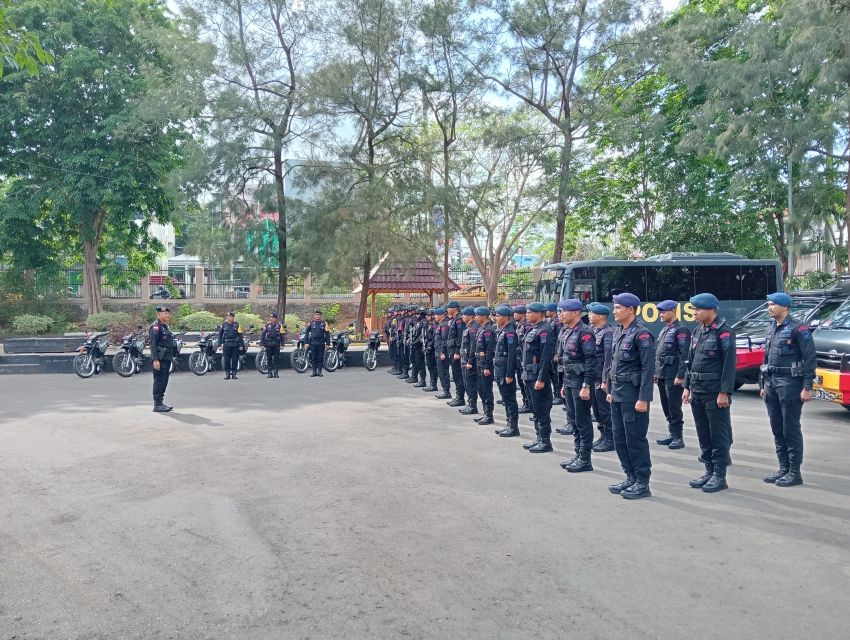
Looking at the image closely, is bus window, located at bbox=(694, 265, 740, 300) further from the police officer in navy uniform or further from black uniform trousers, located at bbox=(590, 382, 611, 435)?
black uniform trousers, located at bbox=(590, 382, 611, 435)

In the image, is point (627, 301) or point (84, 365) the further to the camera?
point (84, 365)

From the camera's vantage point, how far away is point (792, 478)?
22.3 feet

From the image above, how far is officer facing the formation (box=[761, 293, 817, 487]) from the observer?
684 cm

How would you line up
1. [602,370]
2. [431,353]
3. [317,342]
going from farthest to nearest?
1. [317,342]
2. [431,353]
3. [602,370]

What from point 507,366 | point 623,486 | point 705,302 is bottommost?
point 623,486

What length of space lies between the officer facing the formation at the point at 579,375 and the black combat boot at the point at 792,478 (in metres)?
1.80

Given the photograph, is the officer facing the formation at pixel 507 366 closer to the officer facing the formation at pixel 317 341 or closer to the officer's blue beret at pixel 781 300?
the officer's blue beret at pixel 781 300

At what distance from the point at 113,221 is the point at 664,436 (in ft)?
81.4

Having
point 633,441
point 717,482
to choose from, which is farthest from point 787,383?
point 633,441

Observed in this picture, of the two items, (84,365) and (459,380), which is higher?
(459,380)

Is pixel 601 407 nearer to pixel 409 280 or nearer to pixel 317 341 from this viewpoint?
pixel 317 341

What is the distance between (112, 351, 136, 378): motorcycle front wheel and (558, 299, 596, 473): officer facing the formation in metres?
12.4

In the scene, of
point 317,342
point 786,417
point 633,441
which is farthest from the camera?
point 317,342

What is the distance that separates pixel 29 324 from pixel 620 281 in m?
22.4
